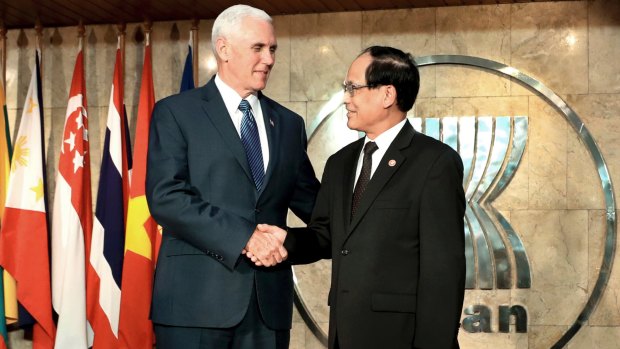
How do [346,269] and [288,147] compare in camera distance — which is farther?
[288,147]

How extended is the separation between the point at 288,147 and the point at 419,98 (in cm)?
248

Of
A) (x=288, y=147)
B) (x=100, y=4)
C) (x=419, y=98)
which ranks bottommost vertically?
(x=288, y=147)

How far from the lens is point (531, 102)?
5.54m

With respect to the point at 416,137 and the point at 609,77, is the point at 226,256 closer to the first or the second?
the point at 416,137

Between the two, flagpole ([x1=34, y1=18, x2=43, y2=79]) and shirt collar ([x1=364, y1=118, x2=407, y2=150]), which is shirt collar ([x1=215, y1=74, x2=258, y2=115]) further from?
flagpole ([x1=34, y1=18, x2=43, y2=79])

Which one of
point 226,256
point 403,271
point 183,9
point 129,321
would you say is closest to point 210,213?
point 226,256

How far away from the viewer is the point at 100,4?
5621 millimetres

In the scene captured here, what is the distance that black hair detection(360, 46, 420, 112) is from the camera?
305 centimetres

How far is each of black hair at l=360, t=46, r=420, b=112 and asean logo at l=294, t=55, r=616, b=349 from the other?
8.36 feet

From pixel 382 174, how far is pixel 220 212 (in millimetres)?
566

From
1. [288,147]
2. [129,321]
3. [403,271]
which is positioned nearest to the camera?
[403,271]

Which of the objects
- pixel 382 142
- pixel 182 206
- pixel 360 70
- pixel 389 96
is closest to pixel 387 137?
pixel 382 142

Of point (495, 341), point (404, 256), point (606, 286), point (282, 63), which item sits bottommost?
point (495, 341)

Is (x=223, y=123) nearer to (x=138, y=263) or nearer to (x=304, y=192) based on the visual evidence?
(x=304, y=192)
